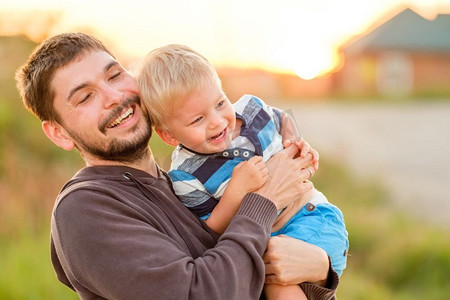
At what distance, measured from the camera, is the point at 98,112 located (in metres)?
2.46

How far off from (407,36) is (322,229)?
35.0 m

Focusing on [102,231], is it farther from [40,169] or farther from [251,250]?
[40,169]

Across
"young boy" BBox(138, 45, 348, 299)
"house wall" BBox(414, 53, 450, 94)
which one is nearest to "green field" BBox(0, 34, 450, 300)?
"young boy" BBox(138, 45, 348, 299)

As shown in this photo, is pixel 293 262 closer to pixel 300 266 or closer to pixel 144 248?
pixel 300 266

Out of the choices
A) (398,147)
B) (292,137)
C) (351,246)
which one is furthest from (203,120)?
(398,147)

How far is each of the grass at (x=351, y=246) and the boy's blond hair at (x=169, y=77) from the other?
267cm

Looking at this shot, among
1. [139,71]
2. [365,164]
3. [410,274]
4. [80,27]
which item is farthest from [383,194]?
[139,71]

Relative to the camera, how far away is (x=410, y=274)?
767cm

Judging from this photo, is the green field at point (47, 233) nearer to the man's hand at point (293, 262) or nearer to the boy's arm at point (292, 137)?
the boy's arm at point (292, 137)

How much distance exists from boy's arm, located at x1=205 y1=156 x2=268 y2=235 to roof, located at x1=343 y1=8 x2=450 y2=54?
3364 centimetres

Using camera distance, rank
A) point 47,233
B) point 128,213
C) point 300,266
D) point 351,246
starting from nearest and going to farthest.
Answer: point 128,213 < point 300,266 < point 47,233 < point 351,246

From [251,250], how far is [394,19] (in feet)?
121

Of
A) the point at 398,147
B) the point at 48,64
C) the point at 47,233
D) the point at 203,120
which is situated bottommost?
the point at 398,147

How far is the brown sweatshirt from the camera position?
2.09 metres
